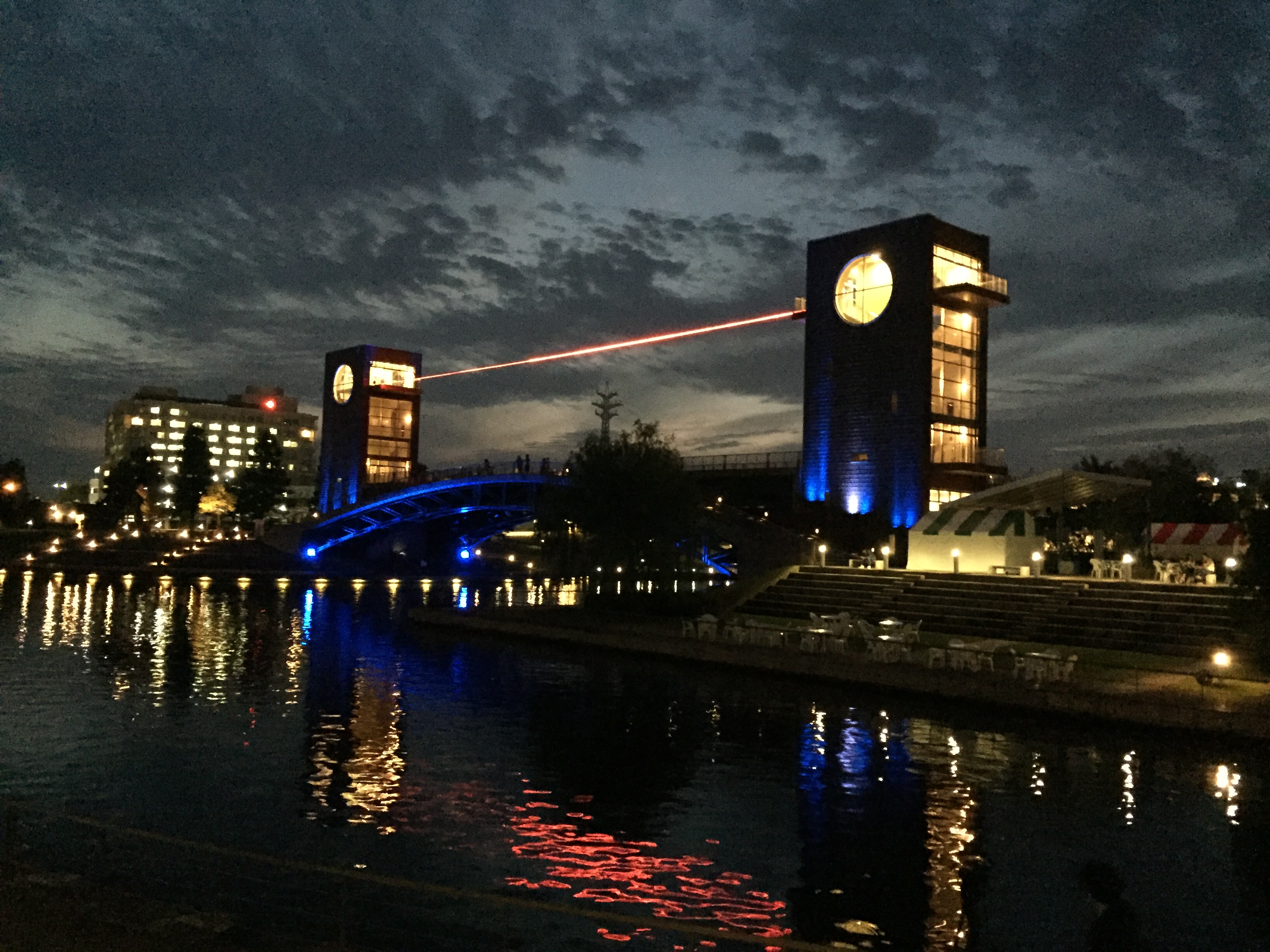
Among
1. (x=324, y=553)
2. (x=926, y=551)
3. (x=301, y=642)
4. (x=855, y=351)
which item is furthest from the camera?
Result: (x=324, y=553)

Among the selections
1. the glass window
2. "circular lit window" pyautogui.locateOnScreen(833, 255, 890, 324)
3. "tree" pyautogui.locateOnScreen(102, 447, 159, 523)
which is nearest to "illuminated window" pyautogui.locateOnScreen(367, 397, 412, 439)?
"tree" pyautogui.locateOnScreen(102, 447, 159, 523)

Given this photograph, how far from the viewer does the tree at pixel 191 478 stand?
107812mm

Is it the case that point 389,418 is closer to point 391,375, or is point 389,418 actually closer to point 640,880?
point 391,375

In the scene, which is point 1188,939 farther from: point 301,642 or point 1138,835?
point 301,642

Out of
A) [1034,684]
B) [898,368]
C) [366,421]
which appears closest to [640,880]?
[1034,684]

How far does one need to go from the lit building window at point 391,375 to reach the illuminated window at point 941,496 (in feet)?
212

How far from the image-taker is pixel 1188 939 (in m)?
9.83

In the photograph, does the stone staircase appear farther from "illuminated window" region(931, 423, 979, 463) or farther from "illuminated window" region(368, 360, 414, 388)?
"illuminated window" region(368, 360, 414, 388)

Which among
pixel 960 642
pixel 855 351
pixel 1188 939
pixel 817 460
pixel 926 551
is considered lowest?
pixel 1188 939

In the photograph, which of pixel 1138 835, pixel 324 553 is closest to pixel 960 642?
pixel 1138 835

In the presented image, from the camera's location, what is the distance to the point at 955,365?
5203 cm

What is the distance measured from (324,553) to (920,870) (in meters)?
80.4

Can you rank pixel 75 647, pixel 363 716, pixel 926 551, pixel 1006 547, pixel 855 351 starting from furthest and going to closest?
pixel 855 351 → pixel 926 551 → pixel 1006 547 → pixel 75 647 → pixel 363 716

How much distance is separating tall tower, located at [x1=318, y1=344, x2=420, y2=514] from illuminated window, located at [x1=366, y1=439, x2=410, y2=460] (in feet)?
0.18
